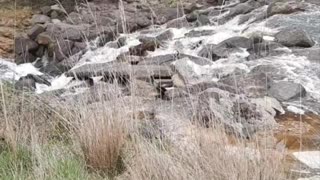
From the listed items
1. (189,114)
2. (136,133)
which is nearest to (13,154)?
(136,133)

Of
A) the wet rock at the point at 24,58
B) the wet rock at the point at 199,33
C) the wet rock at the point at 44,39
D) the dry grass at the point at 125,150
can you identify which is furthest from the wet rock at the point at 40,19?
the dry grass at the point at 125,150

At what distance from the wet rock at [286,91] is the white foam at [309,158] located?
2000 mm

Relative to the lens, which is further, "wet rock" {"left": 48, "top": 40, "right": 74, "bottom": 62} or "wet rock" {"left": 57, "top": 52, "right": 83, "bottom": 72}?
"wet rock" {"left": 48, "top": 40, "right": 74, "bottom": 62}

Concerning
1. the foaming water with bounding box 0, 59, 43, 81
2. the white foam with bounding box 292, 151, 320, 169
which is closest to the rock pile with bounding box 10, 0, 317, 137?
the foaming water with bounding box 0, 59, 43, 81

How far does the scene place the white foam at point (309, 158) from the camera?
3.84 metres

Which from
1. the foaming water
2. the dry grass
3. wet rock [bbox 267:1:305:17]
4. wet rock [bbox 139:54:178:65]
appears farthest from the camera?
wet rock [bbox 267:1:305:17]

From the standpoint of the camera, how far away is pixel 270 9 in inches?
411

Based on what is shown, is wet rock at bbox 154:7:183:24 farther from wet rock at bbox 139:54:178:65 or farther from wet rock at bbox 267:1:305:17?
wet rock at bbox 139:54:178:65

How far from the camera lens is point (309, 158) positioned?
4137 mm

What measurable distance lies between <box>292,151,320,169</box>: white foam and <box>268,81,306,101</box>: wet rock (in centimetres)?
200

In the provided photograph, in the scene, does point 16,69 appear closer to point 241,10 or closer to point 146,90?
point 146,90

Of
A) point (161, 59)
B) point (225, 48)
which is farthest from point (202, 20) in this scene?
point (161, 59)

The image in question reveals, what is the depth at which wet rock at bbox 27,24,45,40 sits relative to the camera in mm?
11367

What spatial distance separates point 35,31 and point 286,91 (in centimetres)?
658
